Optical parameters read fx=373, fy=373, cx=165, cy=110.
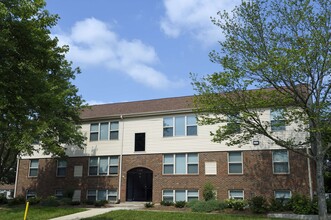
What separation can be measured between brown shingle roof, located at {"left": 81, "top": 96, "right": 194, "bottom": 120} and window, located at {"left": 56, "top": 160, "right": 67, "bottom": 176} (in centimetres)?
386

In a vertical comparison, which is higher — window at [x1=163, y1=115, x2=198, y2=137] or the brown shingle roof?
the brown shingle roof

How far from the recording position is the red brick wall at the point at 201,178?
22.6 meters

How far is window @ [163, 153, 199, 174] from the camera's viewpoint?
2525 cm

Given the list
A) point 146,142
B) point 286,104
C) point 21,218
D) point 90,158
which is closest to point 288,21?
point 286,104

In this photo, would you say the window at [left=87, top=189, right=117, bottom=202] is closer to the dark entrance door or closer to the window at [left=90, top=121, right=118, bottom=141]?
the dark entrance door

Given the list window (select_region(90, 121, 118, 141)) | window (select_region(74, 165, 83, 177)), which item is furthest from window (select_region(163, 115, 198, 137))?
window (select_region(74, 165, 83, 177))

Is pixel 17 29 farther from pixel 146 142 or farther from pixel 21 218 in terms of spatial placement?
pixel 146 142

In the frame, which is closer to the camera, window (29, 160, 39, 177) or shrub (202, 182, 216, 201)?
shrub (202, 182, 216, 201)

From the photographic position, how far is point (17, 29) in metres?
10.8

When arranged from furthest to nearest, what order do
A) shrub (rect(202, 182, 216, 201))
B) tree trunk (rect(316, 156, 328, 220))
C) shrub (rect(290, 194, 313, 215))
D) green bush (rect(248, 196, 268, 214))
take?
shrub (rect(202, 182, 216, 201)), green bush (rect(248, 196, 268, 214)), shrub (rect(290, 194, 313, 215)), tree trunk (rect(316, 156, 328, 220))

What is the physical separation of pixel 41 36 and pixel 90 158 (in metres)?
18.4

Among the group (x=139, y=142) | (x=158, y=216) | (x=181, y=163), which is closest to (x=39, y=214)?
(x=158, y=216)

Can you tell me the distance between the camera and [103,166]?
28.0 meters

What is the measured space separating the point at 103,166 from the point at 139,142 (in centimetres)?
336
